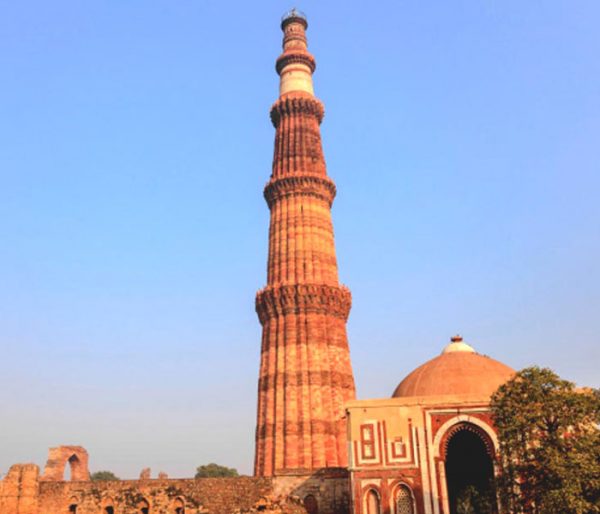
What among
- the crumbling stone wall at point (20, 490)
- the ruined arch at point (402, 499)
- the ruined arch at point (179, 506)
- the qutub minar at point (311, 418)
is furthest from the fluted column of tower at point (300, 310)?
the crumbling stone wall at point (20, 490)

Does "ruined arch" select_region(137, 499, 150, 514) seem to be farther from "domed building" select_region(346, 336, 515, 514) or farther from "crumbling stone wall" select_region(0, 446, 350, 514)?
"domed building" select_region(346, 336, 515, 514)

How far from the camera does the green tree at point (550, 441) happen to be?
15539 mm

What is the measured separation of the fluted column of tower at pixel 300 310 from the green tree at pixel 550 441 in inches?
482

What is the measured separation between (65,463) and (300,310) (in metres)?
15.3

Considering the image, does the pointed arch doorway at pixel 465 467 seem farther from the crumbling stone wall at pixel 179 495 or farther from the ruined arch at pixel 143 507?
the ruined arch at pixel 143 507

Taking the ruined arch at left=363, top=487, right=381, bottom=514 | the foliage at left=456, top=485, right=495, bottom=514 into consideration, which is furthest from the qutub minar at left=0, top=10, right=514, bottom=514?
the foliage at left=456, top=485, right=495, bottom=514

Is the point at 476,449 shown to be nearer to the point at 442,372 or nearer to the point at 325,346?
the point at 442,372

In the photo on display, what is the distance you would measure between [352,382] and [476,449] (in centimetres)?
839

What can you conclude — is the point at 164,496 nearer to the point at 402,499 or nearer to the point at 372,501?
the point at 372,501

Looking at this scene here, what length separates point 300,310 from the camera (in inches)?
1344

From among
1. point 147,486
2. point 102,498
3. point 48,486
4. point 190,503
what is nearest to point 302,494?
point 190,503

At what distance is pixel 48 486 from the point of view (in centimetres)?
2994

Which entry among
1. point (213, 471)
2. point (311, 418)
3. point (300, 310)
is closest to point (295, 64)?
point (300, 310)

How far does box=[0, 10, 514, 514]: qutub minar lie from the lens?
2311cm
